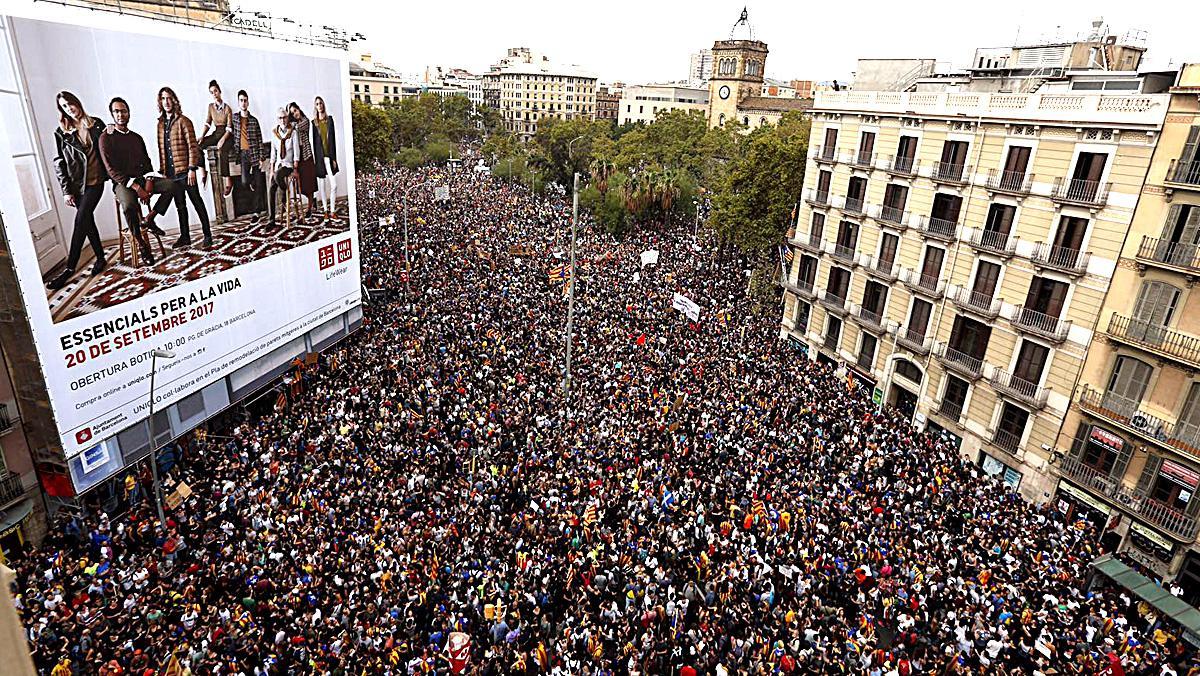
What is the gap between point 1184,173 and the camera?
20141 millimetres

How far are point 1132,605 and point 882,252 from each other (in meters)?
17.2

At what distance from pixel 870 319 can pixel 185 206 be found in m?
29.4

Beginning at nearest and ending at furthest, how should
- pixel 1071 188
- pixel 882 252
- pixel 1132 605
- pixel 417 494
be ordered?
pixel 1132 605, pixel 417 494, pixel 1071 188, pixel 882 252

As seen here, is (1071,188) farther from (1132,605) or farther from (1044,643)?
(1044,643)

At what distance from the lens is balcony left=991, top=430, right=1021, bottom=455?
25703mm

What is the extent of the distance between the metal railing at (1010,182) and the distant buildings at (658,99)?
123 m

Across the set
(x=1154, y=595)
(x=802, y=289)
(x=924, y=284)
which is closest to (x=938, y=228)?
(x=924, y=284)

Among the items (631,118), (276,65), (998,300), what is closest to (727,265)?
(998,300)

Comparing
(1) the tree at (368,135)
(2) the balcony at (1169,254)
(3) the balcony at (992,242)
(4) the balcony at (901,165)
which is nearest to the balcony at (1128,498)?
(2) the balcony at (1169,254)

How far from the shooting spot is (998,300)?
26.1 m

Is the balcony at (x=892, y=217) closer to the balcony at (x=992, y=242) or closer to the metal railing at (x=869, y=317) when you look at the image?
the balcony at (x=992, y=242)

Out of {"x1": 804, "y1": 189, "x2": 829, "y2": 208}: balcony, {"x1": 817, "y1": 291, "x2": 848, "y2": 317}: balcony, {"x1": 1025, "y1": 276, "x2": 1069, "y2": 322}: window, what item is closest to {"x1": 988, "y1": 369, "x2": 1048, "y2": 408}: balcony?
{"x1": 1025, "y1": 276, "x2": 1069, "y2": 322}: window

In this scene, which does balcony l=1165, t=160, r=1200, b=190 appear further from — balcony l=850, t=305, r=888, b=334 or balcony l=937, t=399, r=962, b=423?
balcony l=850, t=305, r=888, b=334

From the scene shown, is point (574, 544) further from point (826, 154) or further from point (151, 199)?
point (826, 154)
